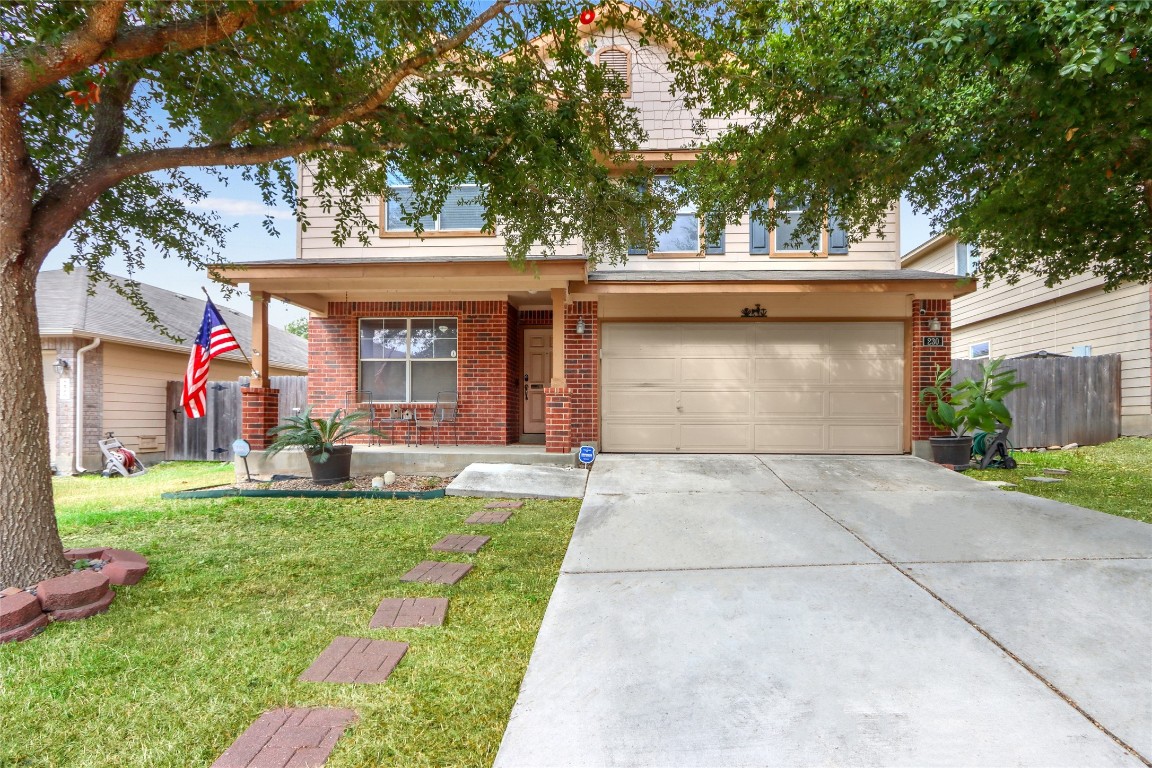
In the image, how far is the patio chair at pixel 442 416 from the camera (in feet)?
29.0

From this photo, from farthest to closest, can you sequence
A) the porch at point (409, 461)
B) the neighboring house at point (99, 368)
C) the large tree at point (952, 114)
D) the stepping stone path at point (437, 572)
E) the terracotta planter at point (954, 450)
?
1. the neighboring house at point (99, 368)
2. the porch at point (409, 461)
3. the terracotta planter at point (954, 450)
4. the stepping stone path at point (437, 572)
5. the large tree at point (952, 114)

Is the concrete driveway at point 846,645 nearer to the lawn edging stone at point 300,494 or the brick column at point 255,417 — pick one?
the lawn edging stone at point 300,494

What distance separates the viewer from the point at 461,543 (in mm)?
4254

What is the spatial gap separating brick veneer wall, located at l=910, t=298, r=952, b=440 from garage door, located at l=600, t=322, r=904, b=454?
21cm

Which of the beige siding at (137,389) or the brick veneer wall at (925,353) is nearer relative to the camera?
the brick veneer wall at (925,353)

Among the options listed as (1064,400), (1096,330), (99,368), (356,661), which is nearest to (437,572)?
(356,661)

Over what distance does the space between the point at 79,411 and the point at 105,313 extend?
86.8 inches

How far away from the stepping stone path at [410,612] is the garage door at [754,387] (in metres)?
5.75

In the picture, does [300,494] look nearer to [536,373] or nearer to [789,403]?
[536,373]

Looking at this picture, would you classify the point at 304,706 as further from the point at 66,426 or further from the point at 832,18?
the point at 66,426

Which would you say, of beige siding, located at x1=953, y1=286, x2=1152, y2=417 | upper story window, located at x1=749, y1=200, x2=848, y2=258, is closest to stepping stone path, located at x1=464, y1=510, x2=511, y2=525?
upper story window, located at x1=749, y1=200, x2=848, y2=258

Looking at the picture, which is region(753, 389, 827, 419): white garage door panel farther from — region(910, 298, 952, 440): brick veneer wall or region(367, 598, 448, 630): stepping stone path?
region(367, 598, 448, 630): stepping stone path

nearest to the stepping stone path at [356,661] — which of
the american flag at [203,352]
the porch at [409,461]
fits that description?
the porch at [409,461]

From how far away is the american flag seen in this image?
705 cm
